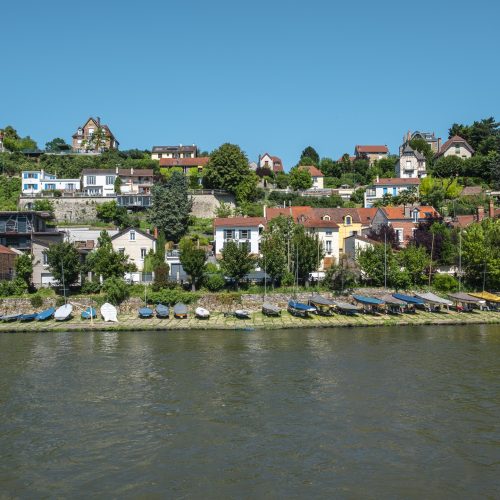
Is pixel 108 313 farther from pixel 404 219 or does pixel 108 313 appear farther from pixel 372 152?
pixel 372 152

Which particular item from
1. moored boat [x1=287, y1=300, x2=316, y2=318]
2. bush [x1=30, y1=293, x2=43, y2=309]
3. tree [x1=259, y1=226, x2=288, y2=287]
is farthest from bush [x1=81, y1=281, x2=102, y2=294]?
moored boat [x1=287, y1=300, x2=316, y2=318]

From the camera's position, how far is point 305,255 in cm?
4909

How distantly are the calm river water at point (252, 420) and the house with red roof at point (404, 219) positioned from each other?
1041 inches

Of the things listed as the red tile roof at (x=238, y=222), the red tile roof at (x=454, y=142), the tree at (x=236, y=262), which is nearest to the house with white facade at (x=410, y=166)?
the red tile roof at (x=454, y=142)

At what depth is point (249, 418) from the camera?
21109 mm

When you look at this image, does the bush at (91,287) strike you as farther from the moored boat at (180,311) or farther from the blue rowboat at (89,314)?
the moored boat at (180,311)

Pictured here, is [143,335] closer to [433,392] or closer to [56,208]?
[433,392]

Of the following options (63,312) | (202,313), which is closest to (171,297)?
(202,313)

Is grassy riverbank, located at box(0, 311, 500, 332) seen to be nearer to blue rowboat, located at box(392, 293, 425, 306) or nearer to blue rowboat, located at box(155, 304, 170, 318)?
blue rowboat, located at box(155, 304, 170, 318)

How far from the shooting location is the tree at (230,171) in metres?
74.0

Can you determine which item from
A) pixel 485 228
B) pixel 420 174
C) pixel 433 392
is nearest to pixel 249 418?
pixel 433 392

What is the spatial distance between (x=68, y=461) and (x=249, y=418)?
6.38m

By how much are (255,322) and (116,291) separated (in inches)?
431

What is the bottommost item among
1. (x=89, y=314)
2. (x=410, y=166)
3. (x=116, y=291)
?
(x=89, y=314)
